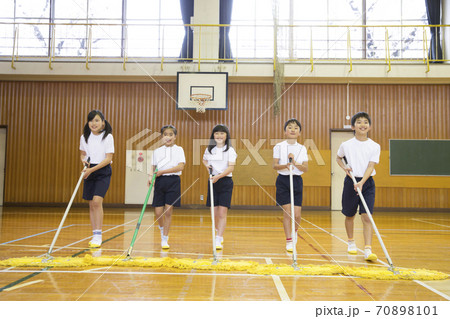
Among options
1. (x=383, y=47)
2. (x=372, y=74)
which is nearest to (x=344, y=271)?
(x=372, y=74)

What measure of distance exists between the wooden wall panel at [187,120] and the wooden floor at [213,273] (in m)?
3.61

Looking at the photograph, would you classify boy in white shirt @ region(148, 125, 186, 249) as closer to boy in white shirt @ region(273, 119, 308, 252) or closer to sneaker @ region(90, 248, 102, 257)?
sneaker @ region(90, 248, 102, 257)

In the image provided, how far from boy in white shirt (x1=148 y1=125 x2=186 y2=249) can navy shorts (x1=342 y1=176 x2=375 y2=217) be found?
4.99 ft

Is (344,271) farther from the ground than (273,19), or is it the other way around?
(273,19)

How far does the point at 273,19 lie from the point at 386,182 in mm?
4833

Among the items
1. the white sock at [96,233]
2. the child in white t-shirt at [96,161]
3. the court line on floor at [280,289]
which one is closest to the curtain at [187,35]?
the child in white t-shirt at [96,161]

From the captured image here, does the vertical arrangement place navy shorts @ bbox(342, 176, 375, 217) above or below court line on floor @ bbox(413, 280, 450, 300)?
above

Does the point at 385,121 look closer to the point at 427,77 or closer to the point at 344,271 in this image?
the point at 427,77

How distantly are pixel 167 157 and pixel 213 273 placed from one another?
1320mm

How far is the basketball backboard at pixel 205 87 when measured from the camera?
7.68 metres

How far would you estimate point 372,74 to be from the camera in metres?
7.67

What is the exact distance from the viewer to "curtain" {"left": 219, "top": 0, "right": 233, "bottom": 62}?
8219 mm

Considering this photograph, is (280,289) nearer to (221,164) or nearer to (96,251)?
(221,164)

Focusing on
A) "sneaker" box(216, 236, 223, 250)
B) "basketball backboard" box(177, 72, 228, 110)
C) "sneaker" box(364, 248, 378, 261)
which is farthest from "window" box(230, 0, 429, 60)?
"sneaker" box(364, 248, 378, 261)
